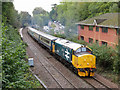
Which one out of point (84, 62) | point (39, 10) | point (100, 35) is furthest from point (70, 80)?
point (39, 10)

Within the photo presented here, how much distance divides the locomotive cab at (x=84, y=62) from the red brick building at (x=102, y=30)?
5763 mm

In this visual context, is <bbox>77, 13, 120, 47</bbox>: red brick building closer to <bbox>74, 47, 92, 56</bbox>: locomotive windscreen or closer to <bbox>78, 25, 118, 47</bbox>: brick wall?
<bbox>78, 25, 118, 47</bbox>: brick wall

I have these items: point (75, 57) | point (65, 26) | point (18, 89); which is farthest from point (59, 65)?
point (65, 26)

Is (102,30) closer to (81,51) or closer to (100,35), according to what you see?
(100,35)

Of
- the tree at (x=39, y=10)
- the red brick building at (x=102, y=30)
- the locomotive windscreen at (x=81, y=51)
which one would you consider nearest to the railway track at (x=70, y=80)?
the locomotive windscreen at (x=81, y=51)

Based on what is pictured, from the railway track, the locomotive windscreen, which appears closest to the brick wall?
the locomotive windscreen

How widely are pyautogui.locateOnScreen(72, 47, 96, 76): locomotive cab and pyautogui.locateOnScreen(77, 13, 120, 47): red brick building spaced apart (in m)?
5.76

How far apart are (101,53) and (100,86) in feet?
11.2

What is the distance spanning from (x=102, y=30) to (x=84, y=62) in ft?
35.9

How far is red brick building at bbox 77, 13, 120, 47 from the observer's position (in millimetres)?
19016

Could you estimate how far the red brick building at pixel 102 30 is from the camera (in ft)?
62.4

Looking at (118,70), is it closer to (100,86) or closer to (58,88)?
(100,86)

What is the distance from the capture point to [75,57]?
Answer: 1170 cm

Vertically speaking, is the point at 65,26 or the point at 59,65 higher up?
the point at 65,26
